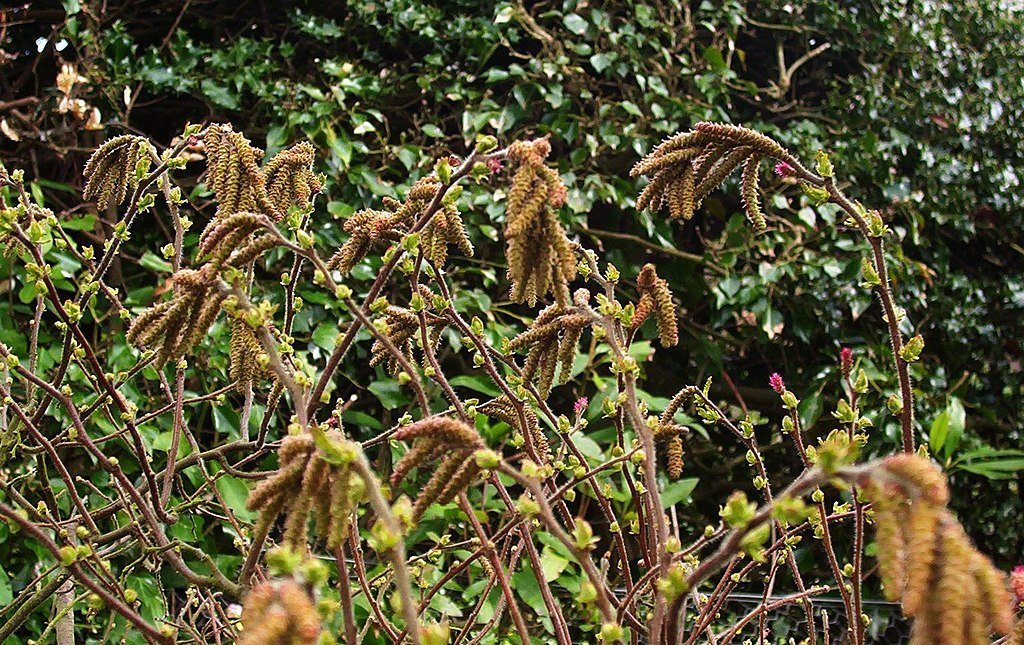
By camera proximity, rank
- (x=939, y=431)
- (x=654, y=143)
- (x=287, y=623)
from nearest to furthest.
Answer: (x=287, y=623), (x=939, y=431), (x=654, y=143)

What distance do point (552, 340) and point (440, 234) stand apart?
0.19 meters

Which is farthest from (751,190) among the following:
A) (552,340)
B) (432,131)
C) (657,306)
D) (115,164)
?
(432,131)

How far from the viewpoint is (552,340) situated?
103 centimetres

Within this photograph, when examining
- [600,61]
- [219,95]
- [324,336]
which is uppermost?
[600,61]

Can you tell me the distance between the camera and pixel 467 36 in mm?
3166

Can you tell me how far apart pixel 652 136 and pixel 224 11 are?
163 cm

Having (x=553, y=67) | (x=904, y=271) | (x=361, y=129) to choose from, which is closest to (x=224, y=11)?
(x=361, y=129)

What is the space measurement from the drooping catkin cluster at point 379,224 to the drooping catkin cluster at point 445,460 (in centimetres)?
36

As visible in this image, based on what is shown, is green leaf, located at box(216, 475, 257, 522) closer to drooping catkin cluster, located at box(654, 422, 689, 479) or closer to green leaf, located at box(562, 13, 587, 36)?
drooping catkin cluster, located at box(654, 422, 689, 479)

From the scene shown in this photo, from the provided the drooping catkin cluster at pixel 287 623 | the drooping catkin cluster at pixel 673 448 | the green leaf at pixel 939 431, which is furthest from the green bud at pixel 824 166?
the green leaf at pixel 939 431

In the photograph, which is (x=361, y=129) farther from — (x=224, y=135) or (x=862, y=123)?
(x=862, y=123)

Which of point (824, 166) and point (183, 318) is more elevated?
point (824, 166)

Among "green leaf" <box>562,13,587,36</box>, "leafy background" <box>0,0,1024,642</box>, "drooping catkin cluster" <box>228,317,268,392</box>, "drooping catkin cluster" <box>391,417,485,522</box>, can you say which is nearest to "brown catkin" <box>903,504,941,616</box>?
"drooping catkin cluster" <box>391,417,485,522</box>

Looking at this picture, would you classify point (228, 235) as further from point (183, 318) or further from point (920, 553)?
point (920, 553)
